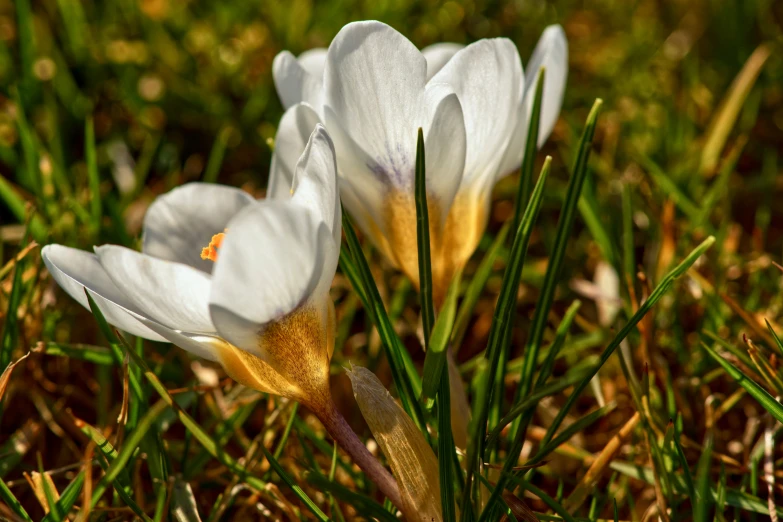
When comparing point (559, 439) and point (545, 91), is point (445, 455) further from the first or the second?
point (545, 91)

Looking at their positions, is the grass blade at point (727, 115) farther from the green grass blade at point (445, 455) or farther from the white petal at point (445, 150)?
the green grass blade at point (445, 455)

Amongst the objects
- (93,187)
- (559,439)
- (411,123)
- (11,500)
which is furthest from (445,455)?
(93,187)

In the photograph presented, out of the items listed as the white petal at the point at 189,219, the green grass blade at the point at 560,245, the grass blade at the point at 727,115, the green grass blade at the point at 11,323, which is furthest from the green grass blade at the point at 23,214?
the grass blade at the point at 727,115

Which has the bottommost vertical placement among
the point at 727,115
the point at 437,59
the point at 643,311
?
the point at 727,115

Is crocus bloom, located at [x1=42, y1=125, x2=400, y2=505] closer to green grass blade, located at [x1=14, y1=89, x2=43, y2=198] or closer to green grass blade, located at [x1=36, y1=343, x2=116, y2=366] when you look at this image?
green grass blade, located at [x1=36, y1=343, x2=116, y2=366]

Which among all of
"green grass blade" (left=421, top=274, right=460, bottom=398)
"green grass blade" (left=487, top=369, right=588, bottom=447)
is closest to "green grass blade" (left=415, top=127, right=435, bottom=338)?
"green grass blade" (left=421, top=274, right=460, bottom=398)

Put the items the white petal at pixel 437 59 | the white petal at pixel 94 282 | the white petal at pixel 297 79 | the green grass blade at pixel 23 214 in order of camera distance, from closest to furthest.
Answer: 1. the white petal at pixel 94 282
2. the white petal at pixel 297 79
3. the white petal at pixel 437 59
4. the green grass blade at pixel 23 214

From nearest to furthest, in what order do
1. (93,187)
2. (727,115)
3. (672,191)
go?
1. (93,187)
2. (672,191)
3. (727,115)
